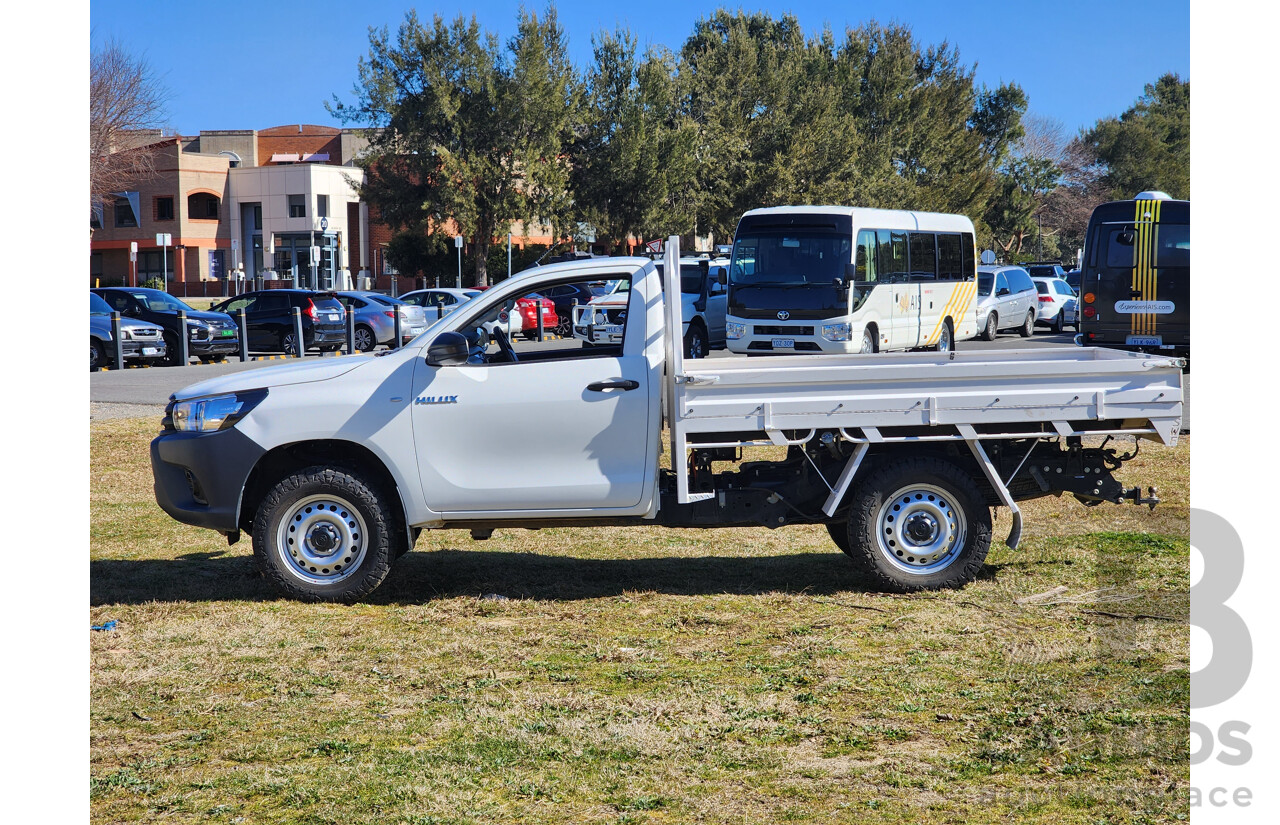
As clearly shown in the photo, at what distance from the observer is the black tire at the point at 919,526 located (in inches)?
284

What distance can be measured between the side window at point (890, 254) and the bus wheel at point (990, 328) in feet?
30.6

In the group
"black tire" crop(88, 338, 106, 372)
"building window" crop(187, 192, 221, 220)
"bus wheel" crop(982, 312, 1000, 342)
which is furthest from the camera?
"building window" crop(187, 192, 221, 220)

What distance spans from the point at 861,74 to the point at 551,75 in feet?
Answer: 58.2

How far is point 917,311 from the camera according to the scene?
2370 centimetres

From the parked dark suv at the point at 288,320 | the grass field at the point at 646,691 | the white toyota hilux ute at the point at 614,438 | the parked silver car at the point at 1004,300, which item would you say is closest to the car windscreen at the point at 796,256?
the parked silver car at the point at 1004,300

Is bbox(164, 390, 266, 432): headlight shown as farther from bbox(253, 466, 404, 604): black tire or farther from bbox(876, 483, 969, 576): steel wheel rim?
bbox(876, 483, 969, 576): steel wheel rim

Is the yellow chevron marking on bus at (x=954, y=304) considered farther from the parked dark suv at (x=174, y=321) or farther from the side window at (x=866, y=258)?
the parked dark suv at (x=174, y=321)

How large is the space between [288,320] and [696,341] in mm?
9648

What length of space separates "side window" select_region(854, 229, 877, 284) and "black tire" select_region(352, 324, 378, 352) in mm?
12951

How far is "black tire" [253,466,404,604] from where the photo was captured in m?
7.19

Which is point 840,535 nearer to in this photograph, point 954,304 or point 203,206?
point 954,304

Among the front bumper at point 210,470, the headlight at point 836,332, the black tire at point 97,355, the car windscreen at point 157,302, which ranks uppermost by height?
the car windscreen at point 157,302

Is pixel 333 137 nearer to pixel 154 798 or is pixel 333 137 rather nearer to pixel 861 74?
pixel 861 74

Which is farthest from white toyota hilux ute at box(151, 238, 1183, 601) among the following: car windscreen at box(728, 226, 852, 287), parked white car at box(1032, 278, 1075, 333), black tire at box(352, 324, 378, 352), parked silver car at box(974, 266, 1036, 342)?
parked white car at box(1032, 278, 1075, 333)
